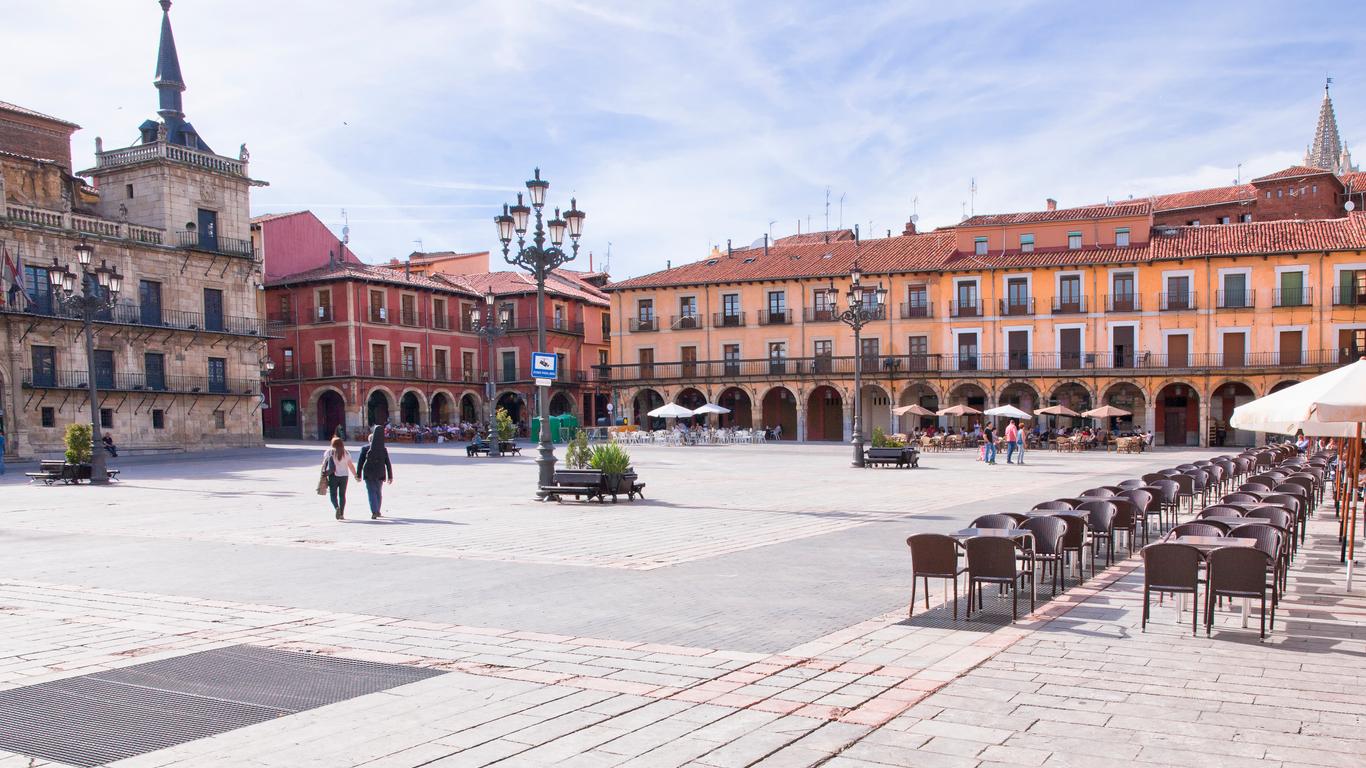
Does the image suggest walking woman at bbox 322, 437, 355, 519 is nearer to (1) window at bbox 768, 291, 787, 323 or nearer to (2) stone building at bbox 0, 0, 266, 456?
(2) stone building at bbox 0, 0, 266, 456

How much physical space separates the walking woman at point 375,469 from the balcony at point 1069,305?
3718 centimetres

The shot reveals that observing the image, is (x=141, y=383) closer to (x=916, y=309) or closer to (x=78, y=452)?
(x=78, y=452)

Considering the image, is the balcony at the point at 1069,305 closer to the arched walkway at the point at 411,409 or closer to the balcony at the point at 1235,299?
the balcony at the point at 1235,299

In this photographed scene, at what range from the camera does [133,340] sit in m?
39.8

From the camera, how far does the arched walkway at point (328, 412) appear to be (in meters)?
53.9

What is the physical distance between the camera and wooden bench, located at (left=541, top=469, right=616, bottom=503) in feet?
56.1

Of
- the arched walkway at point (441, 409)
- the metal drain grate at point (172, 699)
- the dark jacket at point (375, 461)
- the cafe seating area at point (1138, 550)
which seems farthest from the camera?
the arched walkway at point (441, 409)

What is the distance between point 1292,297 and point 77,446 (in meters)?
43.0

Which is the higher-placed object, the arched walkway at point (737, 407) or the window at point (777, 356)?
the window at point (777, 356)

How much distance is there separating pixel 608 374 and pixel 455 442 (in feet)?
47.9

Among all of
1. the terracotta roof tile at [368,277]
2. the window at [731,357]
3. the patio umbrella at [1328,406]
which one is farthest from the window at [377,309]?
the patio umbrella at [1328,406]

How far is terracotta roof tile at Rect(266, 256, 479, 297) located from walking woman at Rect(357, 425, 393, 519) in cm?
3899

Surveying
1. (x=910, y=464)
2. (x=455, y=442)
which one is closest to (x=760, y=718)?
(x=910, y=464)

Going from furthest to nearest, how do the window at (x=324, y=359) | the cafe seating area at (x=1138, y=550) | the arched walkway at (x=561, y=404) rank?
1. the arched walkway at (x=561, y=404)
2. the window at (x=324, y=359)
3. the cafe seating area at (x=1138, y=550)
